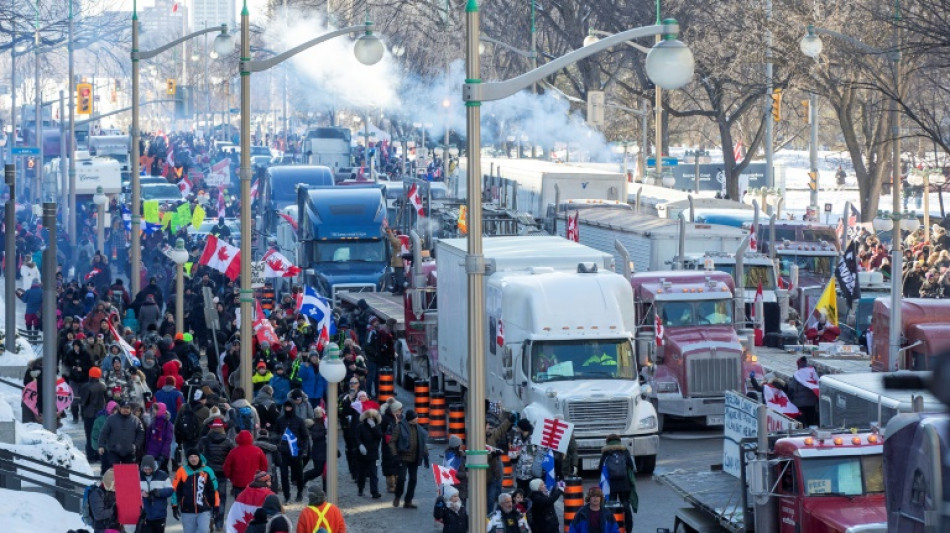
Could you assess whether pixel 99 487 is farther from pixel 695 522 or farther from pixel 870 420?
pixel 870 420

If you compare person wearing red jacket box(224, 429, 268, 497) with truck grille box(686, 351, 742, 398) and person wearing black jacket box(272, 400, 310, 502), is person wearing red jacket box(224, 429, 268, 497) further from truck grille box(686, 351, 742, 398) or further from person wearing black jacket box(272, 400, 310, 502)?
truck grille box(686, 351, 742, 398)

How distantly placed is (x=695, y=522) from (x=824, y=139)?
98.7 m

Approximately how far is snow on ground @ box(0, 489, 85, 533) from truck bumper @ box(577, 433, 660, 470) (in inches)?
262

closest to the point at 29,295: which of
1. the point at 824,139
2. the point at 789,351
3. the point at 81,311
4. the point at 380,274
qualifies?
the point at 81,311

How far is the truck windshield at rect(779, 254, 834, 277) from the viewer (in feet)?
122

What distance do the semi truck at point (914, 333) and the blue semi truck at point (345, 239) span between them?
16790mm

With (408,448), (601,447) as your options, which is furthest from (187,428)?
(601,447)

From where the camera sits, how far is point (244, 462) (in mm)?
19031

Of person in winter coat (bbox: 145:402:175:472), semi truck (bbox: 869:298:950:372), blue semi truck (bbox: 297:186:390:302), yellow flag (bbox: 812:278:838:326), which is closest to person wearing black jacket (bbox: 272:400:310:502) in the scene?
person in winter coat (bbox: 145:402:175:472)

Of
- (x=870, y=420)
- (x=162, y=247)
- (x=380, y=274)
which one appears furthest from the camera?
(x=162, y=247)

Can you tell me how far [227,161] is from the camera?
48.7 meters

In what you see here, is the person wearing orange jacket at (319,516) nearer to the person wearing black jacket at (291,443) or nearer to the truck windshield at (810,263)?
the person wearing black jacket at (291,443)

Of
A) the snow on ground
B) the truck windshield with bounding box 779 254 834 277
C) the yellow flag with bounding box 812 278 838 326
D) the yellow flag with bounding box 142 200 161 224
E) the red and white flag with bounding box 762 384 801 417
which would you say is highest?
the yellow flag with bounding box 142 200 161 224

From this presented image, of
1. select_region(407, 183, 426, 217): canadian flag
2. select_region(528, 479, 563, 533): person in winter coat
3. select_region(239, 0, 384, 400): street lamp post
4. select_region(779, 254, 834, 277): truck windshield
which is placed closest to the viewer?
select_region(528, 479, 563, 533): person in winter coat
